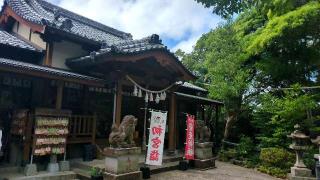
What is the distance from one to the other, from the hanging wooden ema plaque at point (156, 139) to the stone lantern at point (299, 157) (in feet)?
24.3

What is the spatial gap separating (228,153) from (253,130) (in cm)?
457

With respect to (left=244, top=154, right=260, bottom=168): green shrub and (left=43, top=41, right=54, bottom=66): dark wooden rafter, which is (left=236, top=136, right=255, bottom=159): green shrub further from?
(left=43, top=41, right=54, bottom=66): dark wooden rafter

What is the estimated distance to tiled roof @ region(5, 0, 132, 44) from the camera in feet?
44.7

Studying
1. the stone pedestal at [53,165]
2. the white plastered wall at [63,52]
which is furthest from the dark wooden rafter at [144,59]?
the stone pedestal at [53,165]

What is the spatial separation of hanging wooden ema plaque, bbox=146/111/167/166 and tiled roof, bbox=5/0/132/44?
5.24 metres

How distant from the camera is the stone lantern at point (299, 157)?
1495cm

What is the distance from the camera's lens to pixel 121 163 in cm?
1086

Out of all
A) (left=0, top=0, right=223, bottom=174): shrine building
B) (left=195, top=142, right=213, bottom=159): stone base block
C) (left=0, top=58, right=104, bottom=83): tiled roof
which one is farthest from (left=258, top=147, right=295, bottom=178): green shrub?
(left=0, top=58, right=104, bottom=83): tiled roof

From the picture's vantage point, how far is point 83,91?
1427 centimetres

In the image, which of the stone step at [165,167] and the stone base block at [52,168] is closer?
the stone base block at [52,168]

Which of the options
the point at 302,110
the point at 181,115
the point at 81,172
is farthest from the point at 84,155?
the point at 302,110

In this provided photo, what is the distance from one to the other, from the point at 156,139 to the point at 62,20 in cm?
752

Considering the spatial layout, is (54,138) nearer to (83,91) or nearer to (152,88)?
(83,91)

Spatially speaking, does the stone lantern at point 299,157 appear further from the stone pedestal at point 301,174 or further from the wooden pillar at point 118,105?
the wooden pillar at point 118,105
